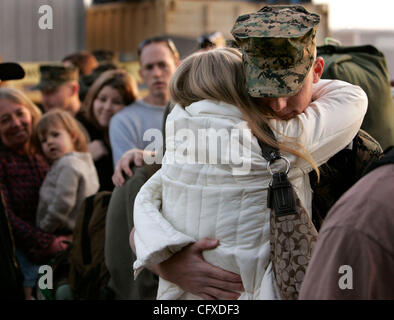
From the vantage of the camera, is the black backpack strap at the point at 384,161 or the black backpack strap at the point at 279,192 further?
the black backpack strap at the point at 279,192

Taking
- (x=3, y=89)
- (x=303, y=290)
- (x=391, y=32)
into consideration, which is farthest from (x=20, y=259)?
(x=391, y=32)

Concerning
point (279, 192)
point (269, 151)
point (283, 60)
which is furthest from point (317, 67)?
point (279, 192)

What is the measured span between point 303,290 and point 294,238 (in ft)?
1.33

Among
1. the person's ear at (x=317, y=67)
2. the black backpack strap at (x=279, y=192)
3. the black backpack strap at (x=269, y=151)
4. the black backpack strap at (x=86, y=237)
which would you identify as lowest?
the black backpack strap at (x=86, y=237)

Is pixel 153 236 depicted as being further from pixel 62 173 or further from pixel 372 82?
pixel 62 173

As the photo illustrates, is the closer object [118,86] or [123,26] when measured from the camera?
[118,86]

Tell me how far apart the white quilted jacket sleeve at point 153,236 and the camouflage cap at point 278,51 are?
47 centimetres

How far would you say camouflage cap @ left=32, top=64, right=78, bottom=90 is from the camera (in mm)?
4972

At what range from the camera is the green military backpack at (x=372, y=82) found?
7.20 feet

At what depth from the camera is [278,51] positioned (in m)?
1.62

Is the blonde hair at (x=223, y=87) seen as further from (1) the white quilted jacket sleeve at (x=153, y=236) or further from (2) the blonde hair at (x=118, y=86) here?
(2) the blonde hair at (x=118, y=86)

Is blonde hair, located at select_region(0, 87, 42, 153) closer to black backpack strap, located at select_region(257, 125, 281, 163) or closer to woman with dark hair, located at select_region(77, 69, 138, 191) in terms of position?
woman with dark hair, located at select_region(77, 69, 138, 191)

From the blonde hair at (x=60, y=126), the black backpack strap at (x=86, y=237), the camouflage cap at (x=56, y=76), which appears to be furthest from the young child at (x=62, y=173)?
the camouflage cap at (x=56, y=76)

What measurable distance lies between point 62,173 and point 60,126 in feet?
1.27
